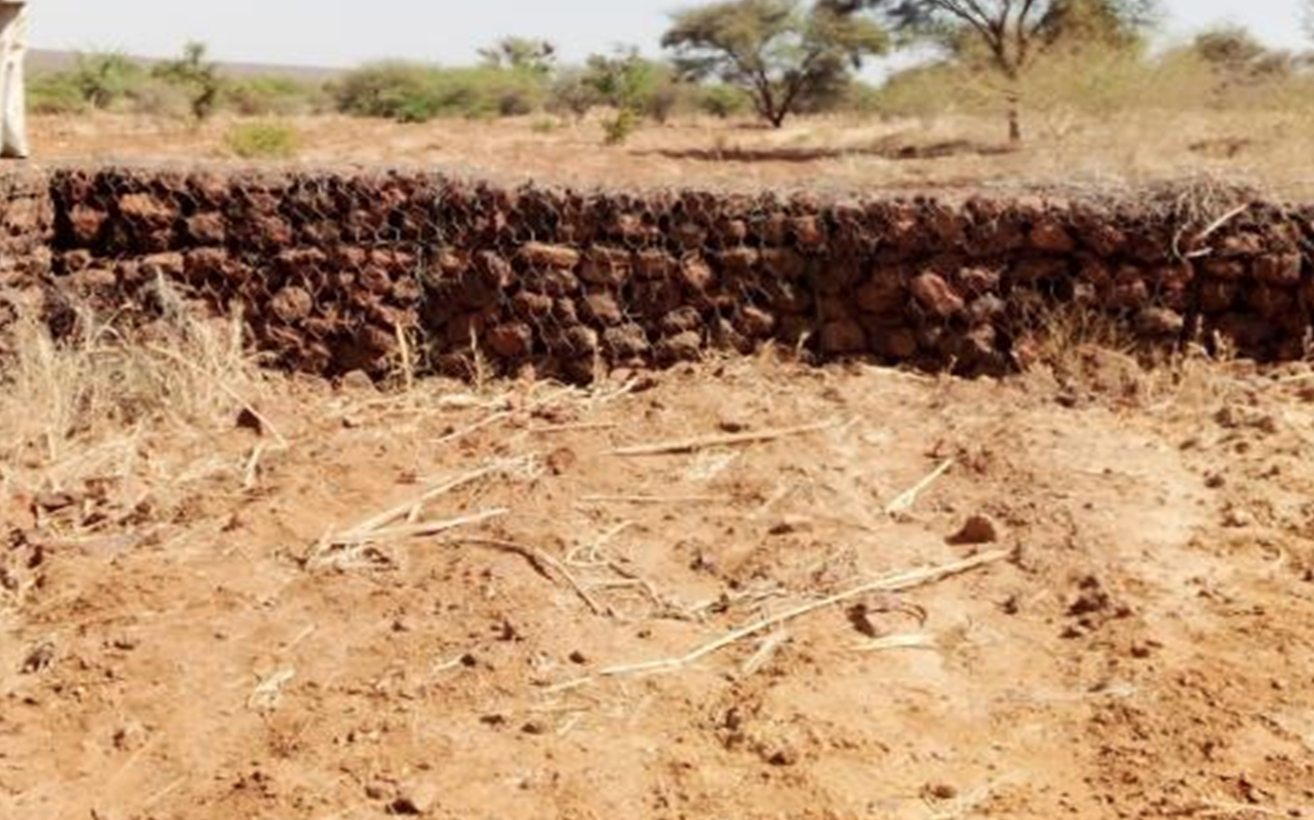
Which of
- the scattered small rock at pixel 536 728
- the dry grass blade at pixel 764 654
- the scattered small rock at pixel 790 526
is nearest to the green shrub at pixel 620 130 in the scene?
the scattered small rock at pixel 790 526

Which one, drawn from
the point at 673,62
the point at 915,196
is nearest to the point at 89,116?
the point at 673,62

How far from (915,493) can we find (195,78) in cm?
2340

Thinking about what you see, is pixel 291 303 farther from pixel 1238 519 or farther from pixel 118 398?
pixel 1238 519

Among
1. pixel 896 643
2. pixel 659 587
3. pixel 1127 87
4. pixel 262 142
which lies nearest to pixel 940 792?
pixel 896 643

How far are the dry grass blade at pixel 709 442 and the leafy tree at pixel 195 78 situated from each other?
19289 mm

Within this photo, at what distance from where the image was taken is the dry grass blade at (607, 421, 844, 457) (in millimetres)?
6137

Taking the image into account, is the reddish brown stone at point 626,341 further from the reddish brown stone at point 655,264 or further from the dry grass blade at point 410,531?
the dry grass blade at point 410,531

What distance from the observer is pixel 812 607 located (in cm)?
483

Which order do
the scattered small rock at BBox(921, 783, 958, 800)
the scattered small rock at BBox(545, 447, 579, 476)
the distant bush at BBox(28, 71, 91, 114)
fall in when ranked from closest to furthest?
the scattered small rock at BBox(921, 783, 958, 800) → the scattered small rock at BBox(545, 447, 579, 476) → the distant bush at BBox(28, 71, 91, 114)

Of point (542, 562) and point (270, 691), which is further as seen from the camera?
point (542, 562)

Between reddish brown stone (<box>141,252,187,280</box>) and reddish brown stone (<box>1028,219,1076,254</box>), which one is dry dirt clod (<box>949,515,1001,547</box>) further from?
reddish brown stone (<box>141,252,187,280</box>)

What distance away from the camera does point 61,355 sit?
685cm

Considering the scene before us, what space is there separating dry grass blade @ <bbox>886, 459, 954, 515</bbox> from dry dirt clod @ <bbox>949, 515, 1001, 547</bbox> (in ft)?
0.93

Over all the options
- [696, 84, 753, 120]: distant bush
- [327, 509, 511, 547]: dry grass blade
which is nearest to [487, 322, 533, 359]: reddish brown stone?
[327, 509, 511, 547]: dry grass blade
